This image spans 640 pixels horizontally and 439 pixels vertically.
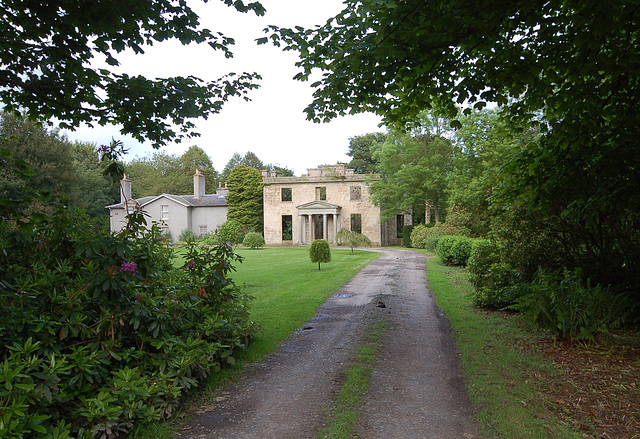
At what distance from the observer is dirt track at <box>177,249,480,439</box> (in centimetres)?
375

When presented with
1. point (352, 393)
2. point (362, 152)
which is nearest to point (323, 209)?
point (362, 152)

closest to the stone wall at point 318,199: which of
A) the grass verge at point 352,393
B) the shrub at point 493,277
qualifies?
the shrub at point 493,277

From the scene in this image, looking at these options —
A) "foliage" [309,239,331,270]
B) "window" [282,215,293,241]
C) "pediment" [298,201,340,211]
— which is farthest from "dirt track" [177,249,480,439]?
"window" [282,215,293,241]

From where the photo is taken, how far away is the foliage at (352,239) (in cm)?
3063

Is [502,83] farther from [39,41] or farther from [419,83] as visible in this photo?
[39,41]

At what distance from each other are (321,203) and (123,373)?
37287 millimetres

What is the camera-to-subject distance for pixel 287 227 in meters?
43.5

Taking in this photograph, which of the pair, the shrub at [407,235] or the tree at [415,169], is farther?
the shrub at [407,235]

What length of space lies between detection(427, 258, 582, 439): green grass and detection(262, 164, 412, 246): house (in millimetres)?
31403

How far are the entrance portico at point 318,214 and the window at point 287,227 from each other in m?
2.00

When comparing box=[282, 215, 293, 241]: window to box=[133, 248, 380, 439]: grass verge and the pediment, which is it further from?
box=[133, 248, 380, 439]: grass verge

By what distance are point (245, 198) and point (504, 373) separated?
3986 cm

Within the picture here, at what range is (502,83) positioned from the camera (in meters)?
6.17

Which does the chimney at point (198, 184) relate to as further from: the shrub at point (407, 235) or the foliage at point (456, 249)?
the foliage at point (456, 249)
